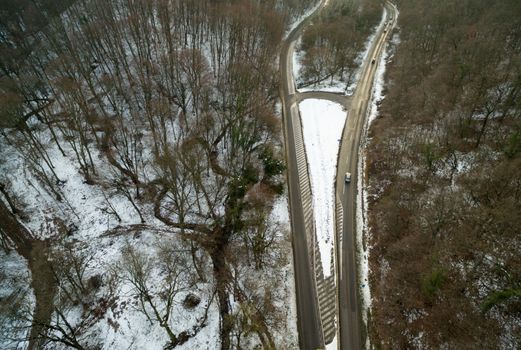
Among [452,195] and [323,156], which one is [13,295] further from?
[452,195]

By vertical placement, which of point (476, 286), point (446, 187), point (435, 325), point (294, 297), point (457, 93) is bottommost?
point (294, 297)

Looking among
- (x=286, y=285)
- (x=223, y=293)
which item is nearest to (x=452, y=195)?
(x=286, y=285)

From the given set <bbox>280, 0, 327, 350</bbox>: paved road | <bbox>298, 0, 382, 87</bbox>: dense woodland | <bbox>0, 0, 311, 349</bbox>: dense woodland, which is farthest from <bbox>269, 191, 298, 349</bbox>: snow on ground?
<bbox>298, 0, 382, 87</bbox>: dense woodland

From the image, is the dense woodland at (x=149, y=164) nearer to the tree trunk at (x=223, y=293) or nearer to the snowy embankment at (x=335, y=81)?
the tree trunk at (x=223, y=293)

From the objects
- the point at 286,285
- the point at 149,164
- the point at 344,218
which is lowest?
the point at 286,285

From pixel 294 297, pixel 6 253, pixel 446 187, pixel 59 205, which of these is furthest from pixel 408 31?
pixel 6 253

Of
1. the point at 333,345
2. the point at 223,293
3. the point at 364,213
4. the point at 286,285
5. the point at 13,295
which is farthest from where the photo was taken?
the point at 364,213

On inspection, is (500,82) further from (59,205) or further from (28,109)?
(28,109)
